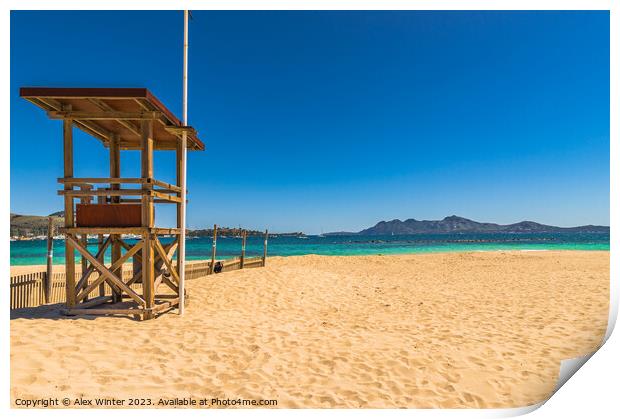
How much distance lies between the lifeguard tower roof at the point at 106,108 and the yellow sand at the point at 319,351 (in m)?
4.42

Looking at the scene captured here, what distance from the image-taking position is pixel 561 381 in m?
5.24

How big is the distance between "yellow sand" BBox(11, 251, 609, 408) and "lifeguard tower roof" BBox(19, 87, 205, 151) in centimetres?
442

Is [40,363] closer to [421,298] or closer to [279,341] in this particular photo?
[279,341]

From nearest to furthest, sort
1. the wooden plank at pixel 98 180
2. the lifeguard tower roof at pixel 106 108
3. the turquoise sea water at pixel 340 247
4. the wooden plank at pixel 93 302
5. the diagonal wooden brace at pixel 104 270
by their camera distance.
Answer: the lifeguard tower roof at pixel 106 108, the wooden plank at pixel 98 180, the diagonal wooden brace at pixel 104 270, the wooden plank at pixel 93 302, the turquoise sea water at pixel 340 247

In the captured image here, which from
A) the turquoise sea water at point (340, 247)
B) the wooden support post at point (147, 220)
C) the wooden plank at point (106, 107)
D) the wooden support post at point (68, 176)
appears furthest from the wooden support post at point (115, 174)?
the turquoise sea water at point (340, 247)

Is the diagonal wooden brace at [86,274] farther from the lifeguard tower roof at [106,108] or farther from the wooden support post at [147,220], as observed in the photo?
the lifeguard tower roof at [106,108]

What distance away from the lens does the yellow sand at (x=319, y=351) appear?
177 inches

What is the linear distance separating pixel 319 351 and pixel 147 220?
15.0ft

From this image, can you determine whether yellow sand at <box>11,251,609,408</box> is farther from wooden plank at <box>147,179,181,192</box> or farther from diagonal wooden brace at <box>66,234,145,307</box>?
wooden plank at <box>147,179,181,192</box>

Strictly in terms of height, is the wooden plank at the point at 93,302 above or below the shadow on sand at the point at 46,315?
above

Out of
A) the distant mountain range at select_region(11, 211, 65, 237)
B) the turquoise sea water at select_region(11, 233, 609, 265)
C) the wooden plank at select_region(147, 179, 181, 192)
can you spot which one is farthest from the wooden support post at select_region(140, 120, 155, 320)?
the distant mountain range at select_region(11, 211, 65, 237)

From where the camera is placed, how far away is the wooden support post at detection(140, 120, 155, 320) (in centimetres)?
731

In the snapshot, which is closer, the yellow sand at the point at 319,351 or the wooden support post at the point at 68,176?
the yellow sand at the point at 319,351

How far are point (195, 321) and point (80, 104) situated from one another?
535 centimetres
